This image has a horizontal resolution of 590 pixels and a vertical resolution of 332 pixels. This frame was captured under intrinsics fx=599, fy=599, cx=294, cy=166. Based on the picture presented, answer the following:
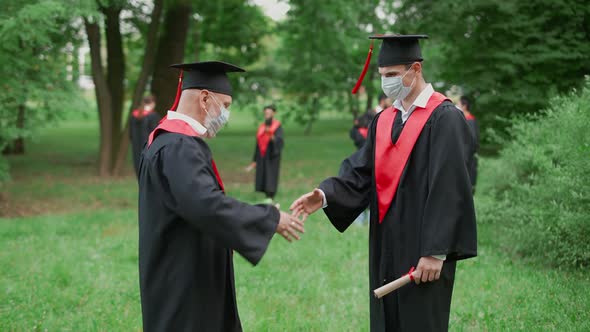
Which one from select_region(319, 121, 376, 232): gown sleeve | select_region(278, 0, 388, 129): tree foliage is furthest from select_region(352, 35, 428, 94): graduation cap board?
select_region(278, 0, 388, 129): tree foliage

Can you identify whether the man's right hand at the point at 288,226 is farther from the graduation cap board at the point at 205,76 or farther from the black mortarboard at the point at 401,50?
the black mortarboard at the point at 401,50

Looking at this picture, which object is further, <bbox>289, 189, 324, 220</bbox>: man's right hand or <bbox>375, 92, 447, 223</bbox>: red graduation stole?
<bbox>289, 189, 324, 220</bbox>: man's right hand

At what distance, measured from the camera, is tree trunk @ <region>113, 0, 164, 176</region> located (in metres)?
15.8

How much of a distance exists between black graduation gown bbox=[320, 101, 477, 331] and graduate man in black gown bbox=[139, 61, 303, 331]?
645 millimetres

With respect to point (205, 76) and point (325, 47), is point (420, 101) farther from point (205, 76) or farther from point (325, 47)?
point (325, 47)

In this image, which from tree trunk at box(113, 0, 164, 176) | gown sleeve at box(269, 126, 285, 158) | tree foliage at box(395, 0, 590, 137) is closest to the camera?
tree foliage at box(395, 0, 590, 137)

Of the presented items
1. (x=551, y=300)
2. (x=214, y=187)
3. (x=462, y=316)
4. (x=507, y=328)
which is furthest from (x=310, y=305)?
(x=214, y=187)

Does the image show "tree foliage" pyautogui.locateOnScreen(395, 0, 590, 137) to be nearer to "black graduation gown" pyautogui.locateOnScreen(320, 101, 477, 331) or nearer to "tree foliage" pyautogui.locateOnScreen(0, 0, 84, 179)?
"black graduation gown" pyautogui.locateOnScreen(320, 101, 477, 331)

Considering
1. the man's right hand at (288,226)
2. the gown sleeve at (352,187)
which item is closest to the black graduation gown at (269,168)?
the gown sleeve at (352,187)

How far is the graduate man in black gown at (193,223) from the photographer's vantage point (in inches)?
124

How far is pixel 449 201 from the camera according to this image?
137 inches

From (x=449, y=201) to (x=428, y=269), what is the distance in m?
0.41

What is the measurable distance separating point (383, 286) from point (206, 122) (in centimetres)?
144

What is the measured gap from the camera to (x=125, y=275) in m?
7.05
